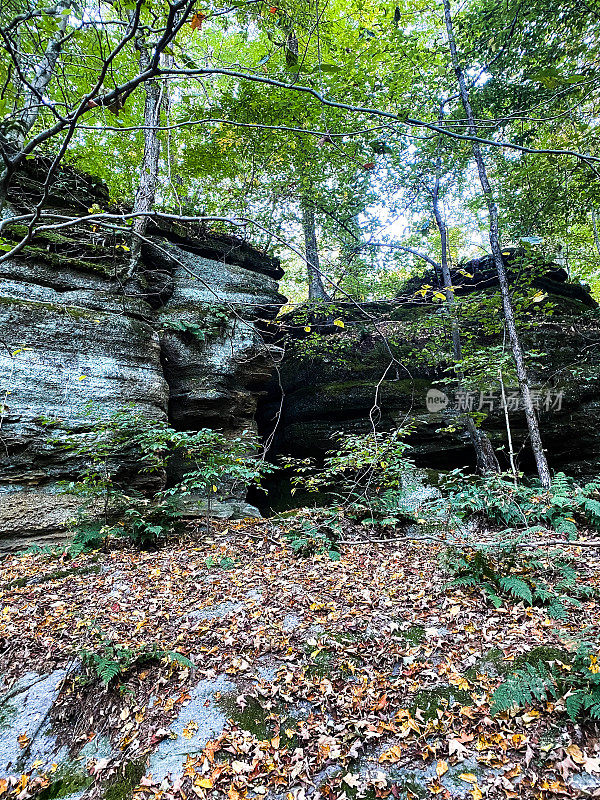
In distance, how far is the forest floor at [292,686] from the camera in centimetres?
267

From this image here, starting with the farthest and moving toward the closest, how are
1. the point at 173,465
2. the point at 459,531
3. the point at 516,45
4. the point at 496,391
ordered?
the point at 496,391 → the point at 173,465 → the point at 516,45 → the point at 459,531

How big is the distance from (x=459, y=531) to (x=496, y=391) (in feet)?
16.2

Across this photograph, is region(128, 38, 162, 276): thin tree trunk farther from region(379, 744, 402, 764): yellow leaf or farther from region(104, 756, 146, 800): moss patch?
region(379, 744, 402, 764): yellow leaf

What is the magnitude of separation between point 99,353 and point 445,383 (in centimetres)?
866

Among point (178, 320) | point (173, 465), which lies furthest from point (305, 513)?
point (178, 320)

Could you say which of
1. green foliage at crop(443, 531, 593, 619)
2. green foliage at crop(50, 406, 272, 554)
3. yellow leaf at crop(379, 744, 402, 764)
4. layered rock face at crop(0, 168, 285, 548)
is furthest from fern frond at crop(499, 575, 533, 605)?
layered rock face at crop(0, 168, 285, 548)

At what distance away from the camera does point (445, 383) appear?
11.0 meters

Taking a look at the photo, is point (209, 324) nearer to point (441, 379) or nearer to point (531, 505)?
point (441, 379)

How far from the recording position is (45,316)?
7.42 meters

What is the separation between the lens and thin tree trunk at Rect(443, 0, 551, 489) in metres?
8.30

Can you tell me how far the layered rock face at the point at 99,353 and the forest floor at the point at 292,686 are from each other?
2.10m

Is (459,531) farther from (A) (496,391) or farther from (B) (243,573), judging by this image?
(A) (496,391)

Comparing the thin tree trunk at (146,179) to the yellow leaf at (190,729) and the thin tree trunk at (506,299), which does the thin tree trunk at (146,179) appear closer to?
the thin tree trunk at (506,299)

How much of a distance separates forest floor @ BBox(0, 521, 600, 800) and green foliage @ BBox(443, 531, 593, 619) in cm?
15
